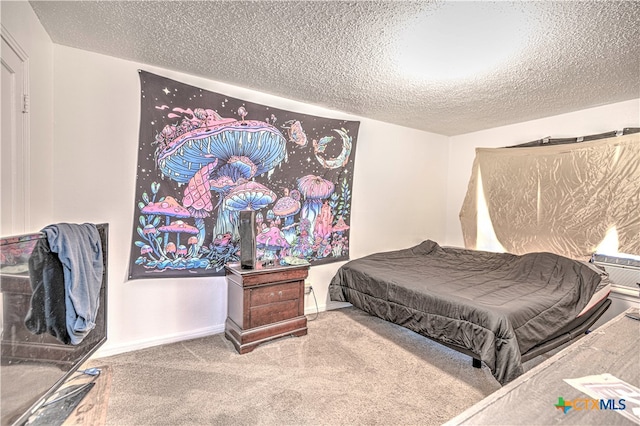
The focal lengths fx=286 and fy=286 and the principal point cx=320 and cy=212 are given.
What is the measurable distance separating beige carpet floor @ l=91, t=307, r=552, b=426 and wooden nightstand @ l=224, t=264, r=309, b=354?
0.35ft

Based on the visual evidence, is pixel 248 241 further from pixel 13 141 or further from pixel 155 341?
pixel 13 141

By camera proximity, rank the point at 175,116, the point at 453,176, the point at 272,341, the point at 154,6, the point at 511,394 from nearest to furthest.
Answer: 1. the point at 511,394
2. the point at 154,6
3. the point at 175,116
4. the point at 272,341
5. the point at 453,176

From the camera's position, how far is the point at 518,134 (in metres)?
3.65

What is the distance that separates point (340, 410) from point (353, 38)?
7.58 feet

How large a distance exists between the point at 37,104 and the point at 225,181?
1.27 meters

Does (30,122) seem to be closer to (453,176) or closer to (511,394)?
(511,394)

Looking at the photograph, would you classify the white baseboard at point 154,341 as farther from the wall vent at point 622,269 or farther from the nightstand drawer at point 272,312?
the wall vent at point 622,269

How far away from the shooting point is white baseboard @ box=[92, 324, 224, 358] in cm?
219

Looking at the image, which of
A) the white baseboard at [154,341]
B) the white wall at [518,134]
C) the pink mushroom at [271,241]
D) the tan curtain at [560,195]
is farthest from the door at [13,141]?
the white wall at [518,134]

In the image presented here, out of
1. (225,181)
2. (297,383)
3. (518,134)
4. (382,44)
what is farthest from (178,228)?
(518,134)

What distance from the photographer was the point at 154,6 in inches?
62.6

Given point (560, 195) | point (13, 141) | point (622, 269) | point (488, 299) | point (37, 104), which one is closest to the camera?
point (13, 141)

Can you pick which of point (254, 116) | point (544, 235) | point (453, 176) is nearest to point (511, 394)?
point (254, 116)

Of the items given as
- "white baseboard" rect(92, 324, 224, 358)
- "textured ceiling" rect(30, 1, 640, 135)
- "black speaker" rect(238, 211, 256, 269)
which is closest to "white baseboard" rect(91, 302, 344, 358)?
"white baseboard" rect(92, 324, 224, 358)
